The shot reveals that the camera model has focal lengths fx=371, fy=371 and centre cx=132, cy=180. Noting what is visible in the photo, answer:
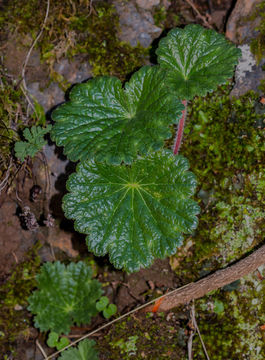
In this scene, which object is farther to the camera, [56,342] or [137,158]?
[56,342]

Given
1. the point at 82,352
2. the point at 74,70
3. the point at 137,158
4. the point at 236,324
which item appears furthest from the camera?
the point at 74,70

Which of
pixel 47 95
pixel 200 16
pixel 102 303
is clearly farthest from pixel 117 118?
pixel 102 303

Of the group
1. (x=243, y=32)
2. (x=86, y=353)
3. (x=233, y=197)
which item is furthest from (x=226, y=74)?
(x=86, y=353)

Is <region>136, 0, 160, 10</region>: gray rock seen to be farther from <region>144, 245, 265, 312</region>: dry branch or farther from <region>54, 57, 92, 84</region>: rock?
<region>144, 245, 265, 312</region>: dry branch

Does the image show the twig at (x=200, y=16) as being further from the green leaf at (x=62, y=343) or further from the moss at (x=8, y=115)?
the green leaf at (x=62, y=343)

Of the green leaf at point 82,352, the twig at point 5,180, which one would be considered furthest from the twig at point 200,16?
the green leaf at point 82,352

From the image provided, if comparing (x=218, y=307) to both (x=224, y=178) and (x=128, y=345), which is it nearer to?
(x=128, y=345)

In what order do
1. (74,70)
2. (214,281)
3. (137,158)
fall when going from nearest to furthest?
1. (137,158)
2. (214,281)
3. (74,70)

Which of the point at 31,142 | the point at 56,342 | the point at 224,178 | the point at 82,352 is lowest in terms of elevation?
the point at 56,342
